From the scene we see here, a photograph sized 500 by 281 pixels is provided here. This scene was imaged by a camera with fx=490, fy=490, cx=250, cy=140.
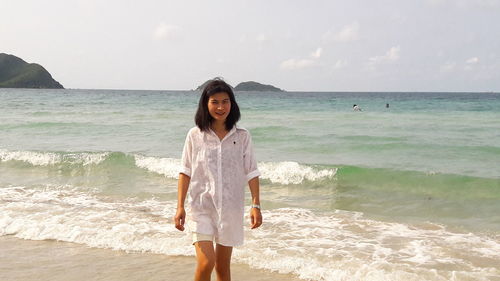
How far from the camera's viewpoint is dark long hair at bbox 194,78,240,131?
340cm

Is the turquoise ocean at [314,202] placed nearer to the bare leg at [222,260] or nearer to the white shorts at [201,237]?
the bare leg at [222,260]

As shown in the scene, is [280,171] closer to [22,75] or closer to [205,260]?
[205,260]

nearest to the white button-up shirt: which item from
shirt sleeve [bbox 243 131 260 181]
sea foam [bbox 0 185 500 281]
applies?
shirt sleeve [bbox 243 131 260 181]

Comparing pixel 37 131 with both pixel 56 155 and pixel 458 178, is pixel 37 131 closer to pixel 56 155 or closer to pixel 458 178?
pixel 56 155

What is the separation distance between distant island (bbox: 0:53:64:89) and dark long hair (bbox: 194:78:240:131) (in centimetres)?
15387

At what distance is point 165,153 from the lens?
1527 centimetres

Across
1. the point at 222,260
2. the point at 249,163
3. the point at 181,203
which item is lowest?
the point at 222,260

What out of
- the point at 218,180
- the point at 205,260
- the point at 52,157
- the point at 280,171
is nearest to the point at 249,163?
the point at 218,180

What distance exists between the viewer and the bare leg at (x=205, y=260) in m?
3.25

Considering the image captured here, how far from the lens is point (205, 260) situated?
3.26m

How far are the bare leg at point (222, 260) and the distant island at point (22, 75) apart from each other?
154m

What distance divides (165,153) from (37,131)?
9.90 meters

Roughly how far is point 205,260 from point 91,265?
8.50 feet

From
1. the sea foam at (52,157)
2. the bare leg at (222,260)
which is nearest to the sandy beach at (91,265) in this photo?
the bare leg at (222,260)
